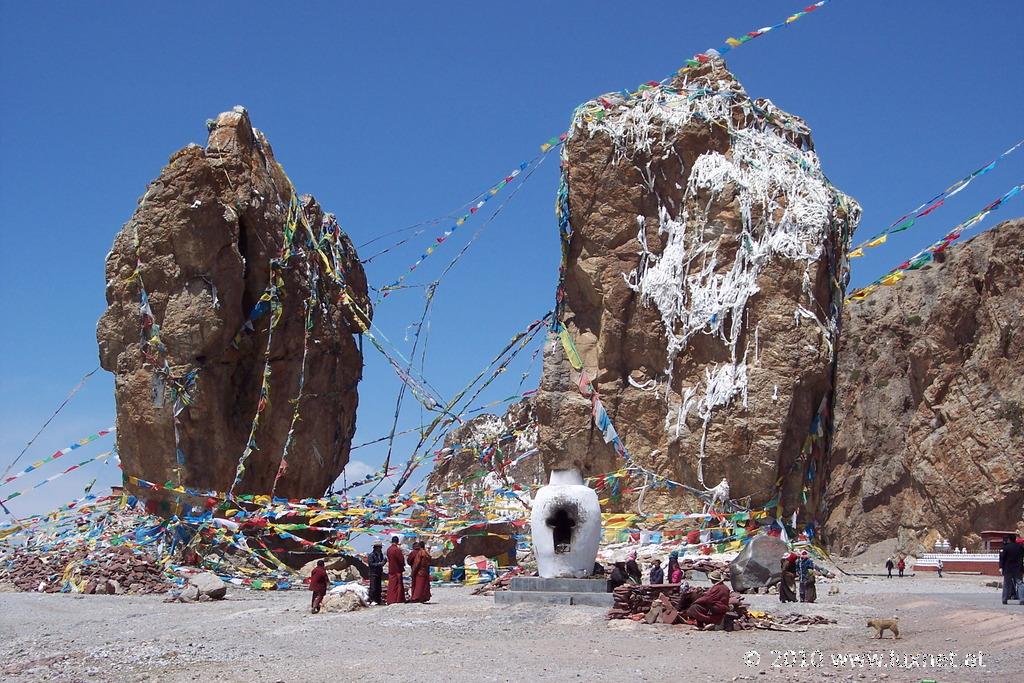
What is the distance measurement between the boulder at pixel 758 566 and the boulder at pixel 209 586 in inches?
280

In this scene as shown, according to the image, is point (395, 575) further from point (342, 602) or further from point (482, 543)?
point (482, 543)

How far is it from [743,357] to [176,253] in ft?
33.3

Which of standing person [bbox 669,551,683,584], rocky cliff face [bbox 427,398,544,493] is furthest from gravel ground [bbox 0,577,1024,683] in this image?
rocky cliff face [bbox 427,398,544,493]

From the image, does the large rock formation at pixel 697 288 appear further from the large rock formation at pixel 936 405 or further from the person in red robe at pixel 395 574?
the large rock formation at pixel 936 405

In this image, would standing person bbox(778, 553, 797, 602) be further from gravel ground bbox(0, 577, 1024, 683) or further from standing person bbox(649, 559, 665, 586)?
standing person bbox(649, 559, 665, 586)

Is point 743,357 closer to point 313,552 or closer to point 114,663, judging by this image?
point 313,552

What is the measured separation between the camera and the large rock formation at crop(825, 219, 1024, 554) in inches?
1266

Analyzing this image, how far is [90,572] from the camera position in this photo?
60.0 ft

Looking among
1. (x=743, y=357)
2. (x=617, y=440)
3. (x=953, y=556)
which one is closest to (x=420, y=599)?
(x=617, y=440)

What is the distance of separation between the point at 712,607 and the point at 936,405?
26847 millimetres

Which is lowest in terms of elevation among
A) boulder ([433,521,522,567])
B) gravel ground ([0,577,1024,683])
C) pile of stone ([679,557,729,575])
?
gravel ground ([0,577,1024,683])

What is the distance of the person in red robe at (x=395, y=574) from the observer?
1401cm

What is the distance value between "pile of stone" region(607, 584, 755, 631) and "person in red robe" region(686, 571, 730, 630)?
Result: 0.07 meters

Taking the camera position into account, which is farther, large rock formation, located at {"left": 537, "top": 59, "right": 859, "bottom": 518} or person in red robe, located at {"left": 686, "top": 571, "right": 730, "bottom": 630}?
large rock formation, located at {"left": 537, "top": 59, "right": 859, "bottom": 518}
